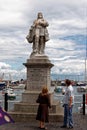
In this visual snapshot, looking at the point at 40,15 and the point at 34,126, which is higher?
the point at 40,15

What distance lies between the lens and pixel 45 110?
14.8 metres

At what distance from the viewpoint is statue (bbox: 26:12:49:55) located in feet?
59.8

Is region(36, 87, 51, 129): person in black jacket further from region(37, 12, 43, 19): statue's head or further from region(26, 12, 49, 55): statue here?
region(37, 12, 43, 19): statue's head

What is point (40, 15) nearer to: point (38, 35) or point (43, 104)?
point (38, 35)

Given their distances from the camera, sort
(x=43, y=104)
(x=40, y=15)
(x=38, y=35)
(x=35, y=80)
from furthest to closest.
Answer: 1. (x=40, y=15)
2. (x=38, y=35)
3. (x=35, y=80)
4. (x=43, y=104)

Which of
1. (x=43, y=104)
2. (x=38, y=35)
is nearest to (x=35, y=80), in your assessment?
(x=38, y=35)

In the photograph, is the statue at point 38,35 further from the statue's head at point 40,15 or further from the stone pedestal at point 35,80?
the stone pedestal at point 35,80

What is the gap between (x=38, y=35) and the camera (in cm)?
1822

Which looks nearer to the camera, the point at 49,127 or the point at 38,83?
the point at 49,127

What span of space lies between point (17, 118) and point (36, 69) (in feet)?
7.78

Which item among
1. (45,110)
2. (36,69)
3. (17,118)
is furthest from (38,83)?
(45,110)

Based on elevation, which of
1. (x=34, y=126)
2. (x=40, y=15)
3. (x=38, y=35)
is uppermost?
(x=40, y=15)

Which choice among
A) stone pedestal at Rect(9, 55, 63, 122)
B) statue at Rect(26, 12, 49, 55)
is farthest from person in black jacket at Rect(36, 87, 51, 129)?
statue at Rect(26, 12, 49, 55)

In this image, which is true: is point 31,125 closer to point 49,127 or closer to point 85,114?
point 49,127
